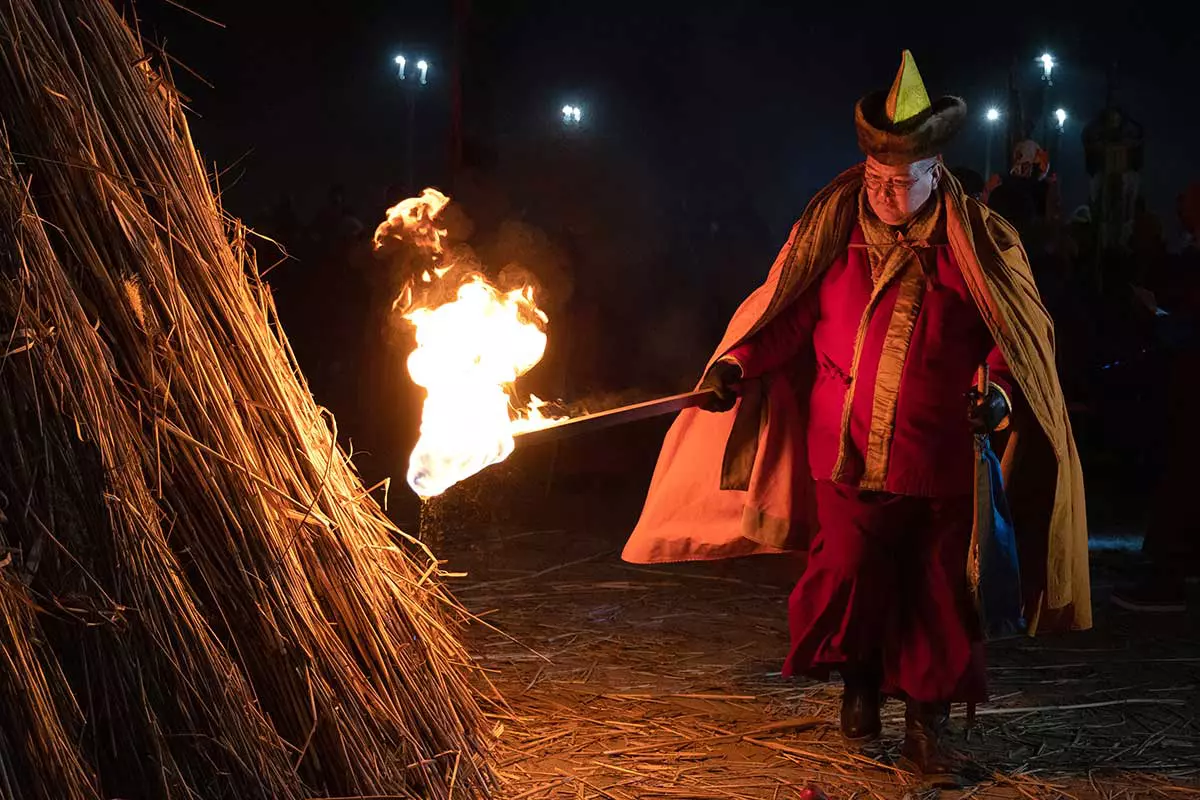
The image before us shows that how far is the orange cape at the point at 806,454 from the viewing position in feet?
12.2

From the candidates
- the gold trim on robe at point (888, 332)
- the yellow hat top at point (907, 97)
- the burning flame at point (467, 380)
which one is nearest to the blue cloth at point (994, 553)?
the gold trim on robe at point (888, 332)

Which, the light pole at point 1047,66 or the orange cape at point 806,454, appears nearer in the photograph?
the orange cape at point 806,454

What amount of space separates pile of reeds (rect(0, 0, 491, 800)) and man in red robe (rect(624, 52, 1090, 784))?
1463 millimetres

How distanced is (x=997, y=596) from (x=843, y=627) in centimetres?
48

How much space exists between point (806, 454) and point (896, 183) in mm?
985

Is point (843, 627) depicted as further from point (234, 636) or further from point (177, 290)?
point (177, 290)

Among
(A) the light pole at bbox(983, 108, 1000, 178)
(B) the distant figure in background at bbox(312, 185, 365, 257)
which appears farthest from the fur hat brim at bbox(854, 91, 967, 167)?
(A) the light pole at bbox(983, 108, 1000, 178)

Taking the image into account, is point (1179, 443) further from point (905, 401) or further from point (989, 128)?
point (989, 128)

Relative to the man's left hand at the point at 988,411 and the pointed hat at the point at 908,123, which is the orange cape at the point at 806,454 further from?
the pointed hat at the point at 908,123

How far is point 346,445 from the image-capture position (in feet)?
29.8

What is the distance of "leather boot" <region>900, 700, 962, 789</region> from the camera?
3.74 meters

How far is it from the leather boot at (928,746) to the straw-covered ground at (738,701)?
0.21 ft

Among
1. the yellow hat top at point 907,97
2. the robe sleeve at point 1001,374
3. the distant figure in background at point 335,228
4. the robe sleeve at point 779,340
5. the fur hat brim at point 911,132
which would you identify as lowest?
the robe sleeve at point 1001,374

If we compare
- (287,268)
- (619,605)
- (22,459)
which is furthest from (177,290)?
(287,268)
